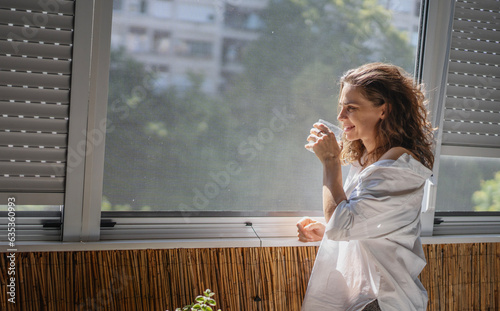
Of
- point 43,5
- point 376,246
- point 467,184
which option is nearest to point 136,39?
point 43,5

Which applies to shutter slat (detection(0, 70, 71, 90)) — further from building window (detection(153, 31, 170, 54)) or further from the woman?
the woman

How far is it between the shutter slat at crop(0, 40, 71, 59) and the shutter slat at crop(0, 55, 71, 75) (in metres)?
0.02

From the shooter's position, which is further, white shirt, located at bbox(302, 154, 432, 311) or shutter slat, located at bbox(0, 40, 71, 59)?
shutter slat, located at bbox(0, 40, 71, 59)

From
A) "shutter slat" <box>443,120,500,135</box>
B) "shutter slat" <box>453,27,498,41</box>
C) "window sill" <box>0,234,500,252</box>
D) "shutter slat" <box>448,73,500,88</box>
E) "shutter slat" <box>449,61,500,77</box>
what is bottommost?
"window sill" <box>0,234,500,252</box>

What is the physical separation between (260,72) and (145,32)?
0.47 metres

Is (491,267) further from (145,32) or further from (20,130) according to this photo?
(20,130)

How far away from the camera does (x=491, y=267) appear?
2.19m

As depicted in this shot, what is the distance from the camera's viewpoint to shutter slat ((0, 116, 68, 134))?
1.56 metres

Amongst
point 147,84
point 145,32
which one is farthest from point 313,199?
point 145,32

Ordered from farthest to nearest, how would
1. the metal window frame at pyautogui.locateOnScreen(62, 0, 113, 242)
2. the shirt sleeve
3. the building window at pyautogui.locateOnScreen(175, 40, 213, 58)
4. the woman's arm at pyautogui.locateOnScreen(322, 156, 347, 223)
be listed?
the building window at pyautogui.locateOnScreen(175, 40, 213, 58), the metal window frame at pyautogui.locateOnScreen(62, 0, 113, 242), the woman's arm at pyautogui.locateOnScreen(322, 156, 347, 223), the shirt sleeve

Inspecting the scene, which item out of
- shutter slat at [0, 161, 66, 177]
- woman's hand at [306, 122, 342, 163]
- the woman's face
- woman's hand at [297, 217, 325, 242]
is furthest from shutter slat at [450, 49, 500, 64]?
shutter slat at [0, 161, 66, 177]

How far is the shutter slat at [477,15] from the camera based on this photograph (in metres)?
1.99

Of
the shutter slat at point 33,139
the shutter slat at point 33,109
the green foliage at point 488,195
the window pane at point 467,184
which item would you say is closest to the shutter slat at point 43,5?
the shutter slat at point 33,109

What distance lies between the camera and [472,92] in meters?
2.06
